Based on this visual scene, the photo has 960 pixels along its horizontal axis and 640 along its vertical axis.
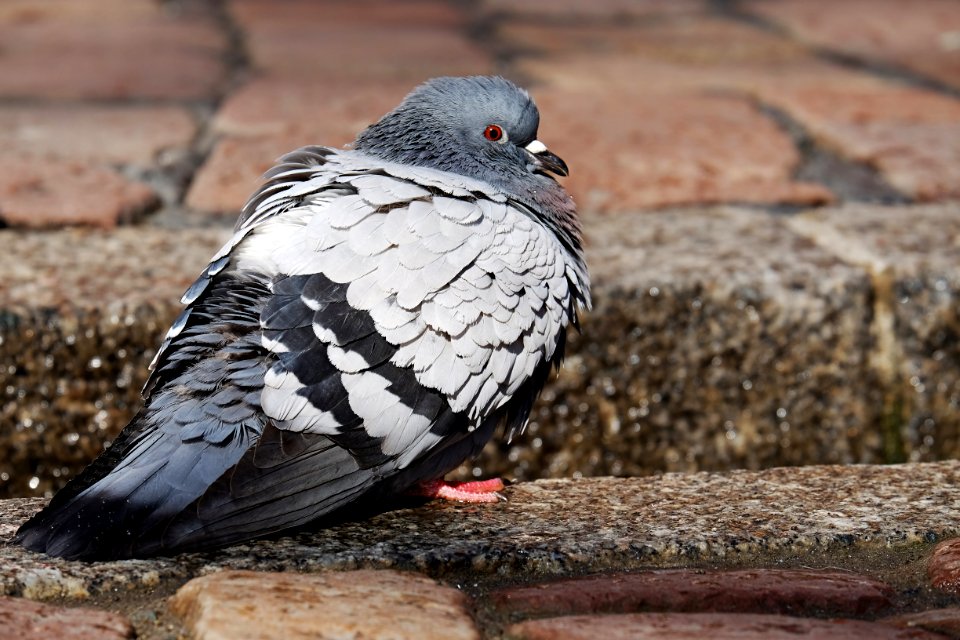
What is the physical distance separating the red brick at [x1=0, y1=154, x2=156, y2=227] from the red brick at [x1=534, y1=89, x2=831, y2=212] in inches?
54.3

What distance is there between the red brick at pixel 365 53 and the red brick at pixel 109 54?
0.27m

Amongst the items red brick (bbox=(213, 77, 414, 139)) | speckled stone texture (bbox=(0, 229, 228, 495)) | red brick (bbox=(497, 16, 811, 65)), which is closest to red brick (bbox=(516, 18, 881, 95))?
red brick (bbox=(497, 16, 811, 65))

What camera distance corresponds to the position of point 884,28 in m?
6.58

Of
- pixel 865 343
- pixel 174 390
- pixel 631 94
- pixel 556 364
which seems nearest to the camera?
pixel 174 390

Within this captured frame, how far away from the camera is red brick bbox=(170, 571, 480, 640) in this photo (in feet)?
5.19


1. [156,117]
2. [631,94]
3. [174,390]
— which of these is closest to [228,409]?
[174,390]

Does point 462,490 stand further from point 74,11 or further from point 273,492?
point 74,11

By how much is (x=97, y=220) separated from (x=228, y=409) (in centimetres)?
157

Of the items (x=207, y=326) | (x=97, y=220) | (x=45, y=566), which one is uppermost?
(x=97, y=220)

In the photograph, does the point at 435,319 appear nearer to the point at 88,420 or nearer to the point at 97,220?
the point at 88,420

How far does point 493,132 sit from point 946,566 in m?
1.47

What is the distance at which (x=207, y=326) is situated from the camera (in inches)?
83.9

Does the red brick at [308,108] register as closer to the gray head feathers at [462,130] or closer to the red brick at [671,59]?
the red brick at [671,59]

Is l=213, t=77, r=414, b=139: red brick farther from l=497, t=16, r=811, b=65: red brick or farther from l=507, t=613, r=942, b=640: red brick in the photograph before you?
l=507, t=613, r=942, b=640: red brick
